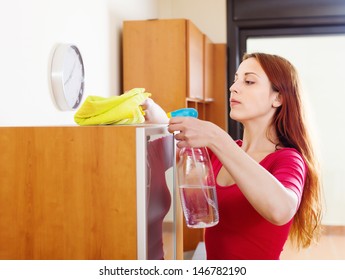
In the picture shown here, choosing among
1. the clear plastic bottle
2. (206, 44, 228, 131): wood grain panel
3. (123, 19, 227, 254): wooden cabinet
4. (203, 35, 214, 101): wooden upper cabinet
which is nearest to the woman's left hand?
the clear plastic bottle

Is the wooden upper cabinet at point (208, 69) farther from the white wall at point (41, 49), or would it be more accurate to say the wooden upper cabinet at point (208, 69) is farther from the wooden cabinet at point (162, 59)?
the white wall at point (41, 49)

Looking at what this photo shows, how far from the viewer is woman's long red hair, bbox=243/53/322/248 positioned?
1.40 meters

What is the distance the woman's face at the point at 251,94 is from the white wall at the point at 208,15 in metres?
3.13

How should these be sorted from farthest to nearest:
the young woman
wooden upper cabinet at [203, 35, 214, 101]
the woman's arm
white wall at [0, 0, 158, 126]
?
wooden upper cabinet at [203, 35, 214, 101], white wall at [0, 0, 158, 126], the young woman, the woman's arm

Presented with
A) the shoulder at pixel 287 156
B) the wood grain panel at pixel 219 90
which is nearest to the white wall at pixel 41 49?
the shoulder at pixel 287 156

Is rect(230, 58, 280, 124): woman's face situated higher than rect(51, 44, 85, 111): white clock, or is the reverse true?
rect(51, 44, 85, 111): white clock

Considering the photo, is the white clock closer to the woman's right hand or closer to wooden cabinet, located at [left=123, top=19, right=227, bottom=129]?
the woman's right hand

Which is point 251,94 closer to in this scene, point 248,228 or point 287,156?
point 287,156

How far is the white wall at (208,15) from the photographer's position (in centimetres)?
446

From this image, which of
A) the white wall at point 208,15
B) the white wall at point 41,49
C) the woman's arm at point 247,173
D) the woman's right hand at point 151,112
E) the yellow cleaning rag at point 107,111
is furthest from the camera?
the white wall at point 208,15

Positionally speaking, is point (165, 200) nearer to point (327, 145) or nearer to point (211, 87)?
point (211, 87)

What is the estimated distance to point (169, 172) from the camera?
1431 millimetres

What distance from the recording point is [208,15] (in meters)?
4.47

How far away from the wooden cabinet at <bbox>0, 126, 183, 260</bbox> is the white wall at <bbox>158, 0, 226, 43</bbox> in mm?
3380
